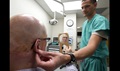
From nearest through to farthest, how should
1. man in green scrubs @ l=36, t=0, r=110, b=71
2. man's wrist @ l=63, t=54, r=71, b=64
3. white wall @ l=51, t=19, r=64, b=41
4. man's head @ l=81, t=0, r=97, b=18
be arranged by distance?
1. man's wrist @ l=63, t=54, r=71, b=64
2. man in green scrubs @ l=36, t=0, r=110, b=71
3. man's head @ l=81, t=0, r=97, b=18
4. white wall @ l=51, t=19, r=64, b=41

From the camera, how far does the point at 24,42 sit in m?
0.59

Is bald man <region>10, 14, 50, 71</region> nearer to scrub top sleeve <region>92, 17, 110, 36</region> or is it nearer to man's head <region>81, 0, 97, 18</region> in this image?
scrub top sleeve <region>92, 17, 110, 36</region>

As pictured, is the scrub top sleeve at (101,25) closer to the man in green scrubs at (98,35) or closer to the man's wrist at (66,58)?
the man in green scrubs at (98,35)

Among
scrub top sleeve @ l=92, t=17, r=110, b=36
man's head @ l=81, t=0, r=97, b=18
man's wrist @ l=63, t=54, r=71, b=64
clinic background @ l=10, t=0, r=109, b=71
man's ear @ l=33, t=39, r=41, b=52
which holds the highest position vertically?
clinic background @ l=10, t=0, r=109, b=71

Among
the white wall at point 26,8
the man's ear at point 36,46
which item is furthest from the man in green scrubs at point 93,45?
the white wall at point 26,8

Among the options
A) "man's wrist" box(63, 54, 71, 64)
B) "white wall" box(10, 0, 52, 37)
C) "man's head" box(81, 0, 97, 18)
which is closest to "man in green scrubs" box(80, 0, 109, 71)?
"man's head" box(81, 0, 97, 18)

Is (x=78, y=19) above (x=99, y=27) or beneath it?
above

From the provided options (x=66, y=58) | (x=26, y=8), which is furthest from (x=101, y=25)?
(x=26, y=8)

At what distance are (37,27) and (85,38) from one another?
64cm

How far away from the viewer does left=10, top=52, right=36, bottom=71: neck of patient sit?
0.58 m

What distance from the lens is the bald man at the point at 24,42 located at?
576 mm

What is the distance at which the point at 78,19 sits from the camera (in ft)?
15.1
